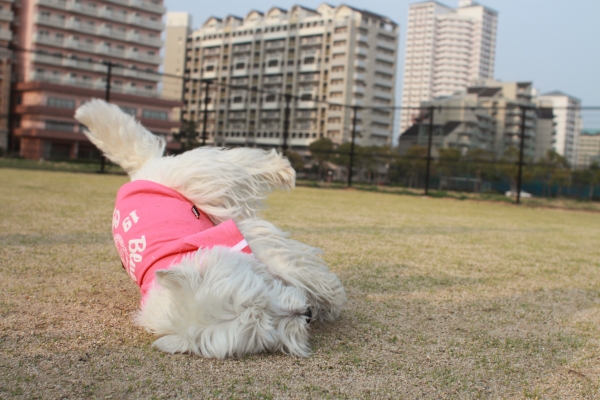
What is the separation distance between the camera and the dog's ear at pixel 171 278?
1.24 meters

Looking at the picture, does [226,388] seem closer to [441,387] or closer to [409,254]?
[441,387]

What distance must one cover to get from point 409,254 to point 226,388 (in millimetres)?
2239

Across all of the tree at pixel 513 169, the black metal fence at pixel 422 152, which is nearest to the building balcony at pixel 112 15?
the black metal fence at pixel 422 152

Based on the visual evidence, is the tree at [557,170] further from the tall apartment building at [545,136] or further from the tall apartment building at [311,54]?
the tall apartment building at [311,54]

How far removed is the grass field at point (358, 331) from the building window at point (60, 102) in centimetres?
3660

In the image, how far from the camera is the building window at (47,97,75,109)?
118 feet

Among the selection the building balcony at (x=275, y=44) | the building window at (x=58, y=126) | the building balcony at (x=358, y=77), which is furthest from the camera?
the building balcony at (x=275, y=44)

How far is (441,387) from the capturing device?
4.08 ft

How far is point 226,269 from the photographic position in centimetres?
125

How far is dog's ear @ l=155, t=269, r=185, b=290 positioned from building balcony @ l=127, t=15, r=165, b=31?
57018 millimetres

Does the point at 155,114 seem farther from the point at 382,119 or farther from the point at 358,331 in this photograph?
the point at 358,331

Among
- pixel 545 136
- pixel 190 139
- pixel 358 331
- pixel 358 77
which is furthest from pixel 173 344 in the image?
pixel 358 77

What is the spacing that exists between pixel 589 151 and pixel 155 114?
33.5 metres

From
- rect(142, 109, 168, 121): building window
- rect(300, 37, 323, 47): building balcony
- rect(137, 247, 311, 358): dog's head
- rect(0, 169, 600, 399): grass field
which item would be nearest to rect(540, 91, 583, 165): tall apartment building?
rect(0, 169, 600, 399): grass field
